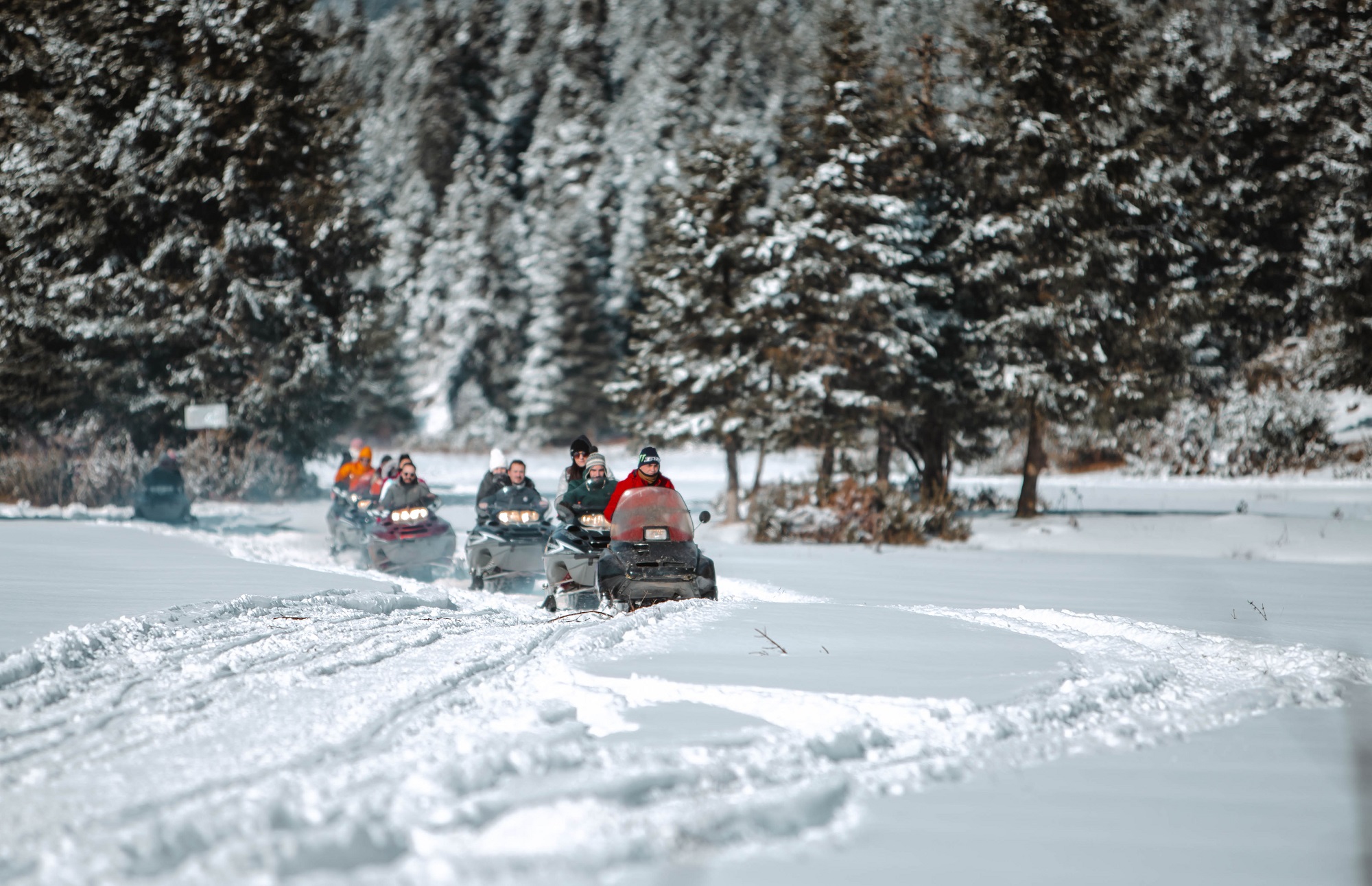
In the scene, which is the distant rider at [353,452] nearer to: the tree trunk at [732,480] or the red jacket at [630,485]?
the tree trunk at [732,480]

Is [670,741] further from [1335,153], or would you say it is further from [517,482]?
[1335,153]

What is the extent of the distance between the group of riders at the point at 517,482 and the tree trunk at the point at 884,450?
10.3m

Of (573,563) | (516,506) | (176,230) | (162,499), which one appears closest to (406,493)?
(516,506)

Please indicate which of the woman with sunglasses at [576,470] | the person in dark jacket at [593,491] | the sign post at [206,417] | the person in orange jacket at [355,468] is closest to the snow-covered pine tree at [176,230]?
the sign post at [206,417]

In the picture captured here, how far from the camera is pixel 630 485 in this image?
10453 mm

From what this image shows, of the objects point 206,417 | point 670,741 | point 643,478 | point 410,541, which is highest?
point 206,417

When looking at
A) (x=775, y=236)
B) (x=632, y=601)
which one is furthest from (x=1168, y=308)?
(x=632, y=601)

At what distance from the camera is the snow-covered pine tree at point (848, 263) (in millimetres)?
20672

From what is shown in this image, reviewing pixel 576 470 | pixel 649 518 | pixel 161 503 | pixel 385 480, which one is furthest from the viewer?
pixel 161 503

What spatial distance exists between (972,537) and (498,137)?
64306 millimetres

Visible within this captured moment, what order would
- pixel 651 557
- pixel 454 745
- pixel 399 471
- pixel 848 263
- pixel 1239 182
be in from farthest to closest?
pixel 1239 182, pixel 848 263, pixel 399 471, pixel 651 557, pixel 454 745

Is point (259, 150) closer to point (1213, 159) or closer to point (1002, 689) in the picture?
point (1002, 689)

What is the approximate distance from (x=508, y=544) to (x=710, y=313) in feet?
41.6

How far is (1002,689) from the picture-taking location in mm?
5656
